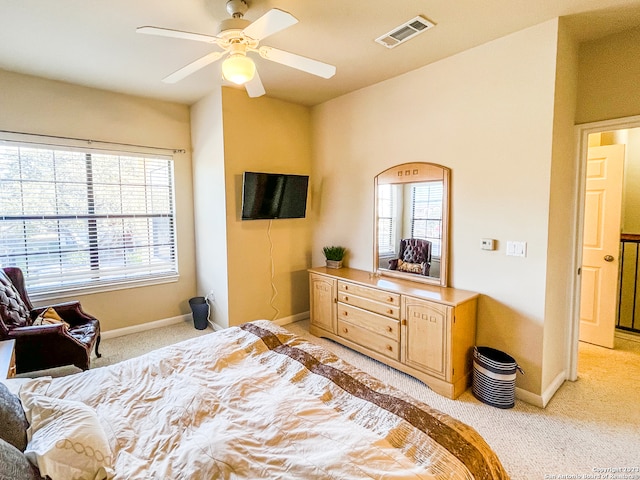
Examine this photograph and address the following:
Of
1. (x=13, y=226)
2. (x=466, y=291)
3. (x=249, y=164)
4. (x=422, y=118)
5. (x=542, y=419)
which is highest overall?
(x=422, y=118)

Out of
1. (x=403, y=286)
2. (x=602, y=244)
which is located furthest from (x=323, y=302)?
(x=602, y=244)

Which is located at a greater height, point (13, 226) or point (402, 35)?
point (402, 35)

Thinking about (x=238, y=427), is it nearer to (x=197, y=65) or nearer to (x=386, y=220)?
(x=197, y=65)

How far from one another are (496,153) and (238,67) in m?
2.10

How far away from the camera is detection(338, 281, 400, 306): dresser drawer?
303 centimetres

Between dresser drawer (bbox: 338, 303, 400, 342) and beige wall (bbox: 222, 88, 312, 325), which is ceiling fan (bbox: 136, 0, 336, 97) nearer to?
beige wall (bbox: 222, 88, 312, 325)

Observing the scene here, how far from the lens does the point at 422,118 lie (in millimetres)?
3213

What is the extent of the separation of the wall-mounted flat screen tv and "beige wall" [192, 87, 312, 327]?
13 cm

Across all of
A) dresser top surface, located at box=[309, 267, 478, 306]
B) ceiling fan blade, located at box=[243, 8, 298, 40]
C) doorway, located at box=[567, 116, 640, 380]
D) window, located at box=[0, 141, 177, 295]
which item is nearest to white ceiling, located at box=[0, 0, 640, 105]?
ceiling fan blade, located at box=[243, 8, 298, 40]

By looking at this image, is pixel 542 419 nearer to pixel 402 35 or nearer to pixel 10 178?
pixel 402 35

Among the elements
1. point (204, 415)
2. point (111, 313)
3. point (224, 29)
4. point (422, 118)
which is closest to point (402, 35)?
point (422, 118)

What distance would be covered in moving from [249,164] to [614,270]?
4056mm

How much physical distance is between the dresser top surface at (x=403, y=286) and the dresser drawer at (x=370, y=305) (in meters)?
0.16

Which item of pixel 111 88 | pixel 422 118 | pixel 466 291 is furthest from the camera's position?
pixel 111 88
